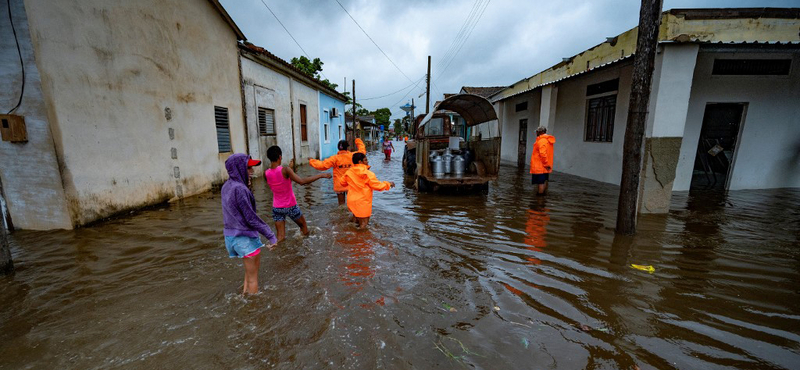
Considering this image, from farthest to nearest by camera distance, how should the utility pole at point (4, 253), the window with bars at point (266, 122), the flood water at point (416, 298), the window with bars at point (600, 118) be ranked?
Answer: the window with bars at point (266, 122)
the window with bars at point (600, 118)
the utility pole at point (4, 253)
the flood water at point (416, 298)

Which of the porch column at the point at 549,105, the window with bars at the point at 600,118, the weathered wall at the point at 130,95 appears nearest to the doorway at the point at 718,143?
the window with bars at the point at 600,118

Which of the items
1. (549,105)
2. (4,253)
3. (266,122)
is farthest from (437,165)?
(4,253)

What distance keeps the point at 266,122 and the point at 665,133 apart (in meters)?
11.1

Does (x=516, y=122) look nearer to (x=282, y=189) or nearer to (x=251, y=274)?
(x=282, y=189)

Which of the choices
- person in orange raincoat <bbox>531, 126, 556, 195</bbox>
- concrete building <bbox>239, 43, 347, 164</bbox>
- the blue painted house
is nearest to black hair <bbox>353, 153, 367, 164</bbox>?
person in orange raincoat <bbox>531, 126, 556, 195</bbox>

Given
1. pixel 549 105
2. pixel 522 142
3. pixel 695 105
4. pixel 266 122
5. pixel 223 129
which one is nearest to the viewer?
pixel 695 105

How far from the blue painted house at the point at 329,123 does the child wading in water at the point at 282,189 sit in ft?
39.4

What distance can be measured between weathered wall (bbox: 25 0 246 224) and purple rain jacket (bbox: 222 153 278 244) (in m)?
4.03

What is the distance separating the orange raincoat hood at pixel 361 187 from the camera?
197 inches

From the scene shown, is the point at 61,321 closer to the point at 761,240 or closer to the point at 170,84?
the point at 170,84

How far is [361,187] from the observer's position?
504 cm

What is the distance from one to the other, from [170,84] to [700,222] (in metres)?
10.7

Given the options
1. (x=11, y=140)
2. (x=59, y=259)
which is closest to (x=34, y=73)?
(x=11, y=140)

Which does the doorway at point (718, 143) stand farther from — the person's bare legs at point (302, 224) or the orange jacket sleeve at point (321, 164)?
the person's bare legs at point (302, 224)
